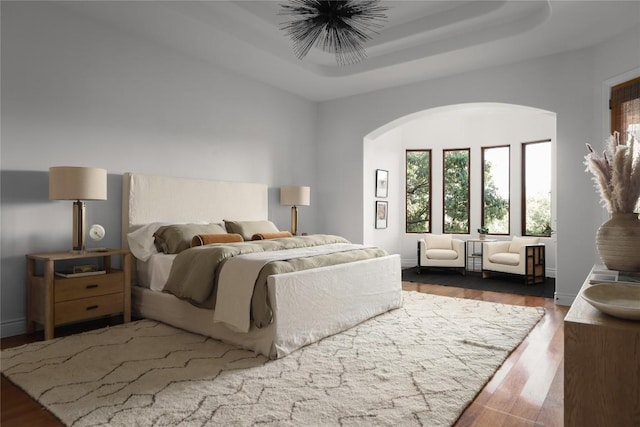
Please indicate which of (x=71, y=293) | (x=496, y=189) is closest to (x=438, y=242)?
(x=496, y=189)

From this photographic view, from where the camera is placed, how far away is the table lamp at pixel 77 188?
322 centimetres

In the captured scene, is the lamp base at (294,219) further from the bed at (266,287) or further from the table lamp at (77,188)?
the table lamp at (77,188)

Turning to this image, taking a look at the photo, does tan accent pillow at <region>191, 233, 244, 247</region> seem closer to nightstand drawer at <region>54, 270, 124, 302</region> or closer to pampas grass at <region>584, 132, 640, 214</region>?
nightstand drawer at <region>54, 270, 124, 302</region>

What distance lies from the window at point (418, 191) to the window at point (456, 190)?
1.02 feet

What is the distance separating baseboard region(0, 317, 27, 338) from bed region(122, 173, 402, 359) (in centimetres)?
87

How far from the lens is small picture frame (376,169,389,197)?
6.79 metres

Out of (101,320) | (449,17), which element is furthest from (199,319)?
(449,17)

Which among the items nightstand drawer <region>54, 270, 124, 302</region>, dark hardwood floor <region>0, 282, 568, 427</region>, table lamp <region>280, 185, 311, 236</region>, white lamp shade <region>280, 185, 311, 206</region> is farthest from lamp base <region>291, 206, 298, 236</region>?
dark hardwood floor <region>0, 282, 568, 427</region>

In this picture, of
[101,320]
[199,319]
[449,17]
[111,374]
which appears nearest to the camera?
[111,374]

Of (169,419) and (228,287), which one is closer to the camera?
(169,419)

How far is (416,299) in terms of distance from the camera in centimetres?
461

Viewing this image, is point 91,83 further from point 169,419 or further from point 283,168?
point 169,419

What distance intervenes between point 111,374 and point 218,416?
94cm

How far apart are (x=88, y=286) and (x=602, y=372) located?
3540 mm
